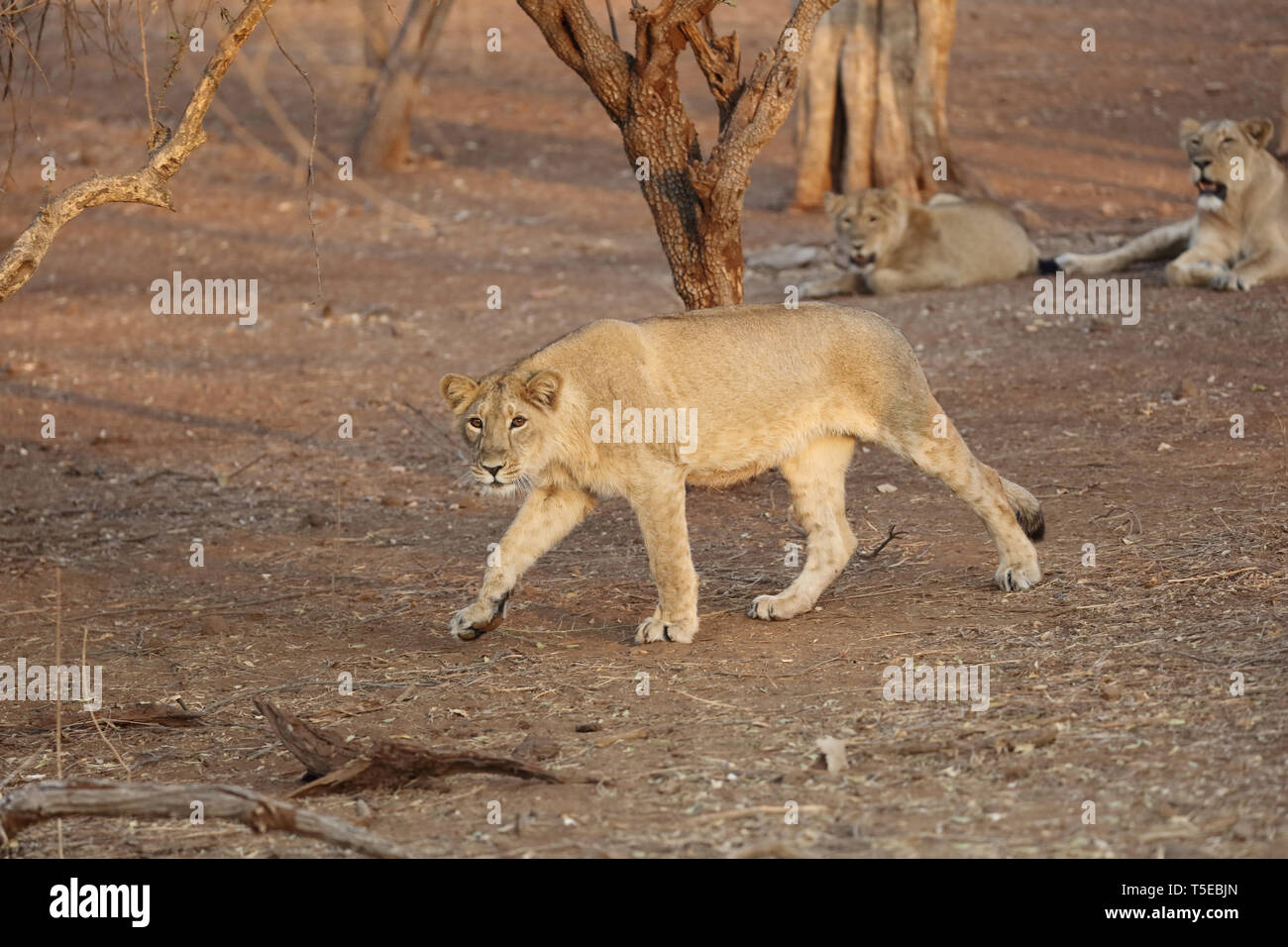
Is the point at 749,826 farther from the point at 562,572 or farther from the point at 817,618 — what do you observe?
the point at 562,572

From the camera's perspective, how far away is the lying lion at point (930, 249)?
13820mm

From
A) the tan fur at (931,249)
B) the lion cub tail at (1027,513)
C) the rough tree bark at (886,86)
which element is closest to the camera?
the lion cub tail at (1027,513)

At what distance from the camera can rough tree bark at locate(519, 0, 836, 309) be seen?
8602 mm

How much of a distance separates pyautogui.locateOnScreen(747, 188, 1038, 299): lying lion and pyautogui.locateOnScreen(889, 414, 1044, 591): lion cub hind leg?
691 centimetres

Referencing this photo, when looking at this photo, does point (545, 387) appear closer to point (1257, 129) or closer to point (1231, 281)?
→ point (1231, 281)

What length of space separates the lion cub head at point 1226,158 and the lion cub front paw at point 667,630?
8.08m

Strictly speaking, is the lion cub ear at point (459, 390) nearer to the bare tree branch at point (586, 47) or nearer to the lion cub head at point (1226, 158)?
the bare tree branch at point (586, 47)

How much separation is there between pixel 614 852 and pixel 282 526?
212 inches

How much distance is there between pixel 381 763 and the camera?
16.9 ft

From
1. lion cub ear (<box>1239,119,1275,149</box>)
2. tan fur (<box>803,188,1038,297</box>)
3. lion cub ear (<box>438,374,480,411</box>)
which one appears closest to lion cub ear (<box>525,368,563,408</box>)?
lion cub ear (<box>438,374,480,411</box>)

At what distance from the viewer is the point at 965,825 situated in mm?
4480

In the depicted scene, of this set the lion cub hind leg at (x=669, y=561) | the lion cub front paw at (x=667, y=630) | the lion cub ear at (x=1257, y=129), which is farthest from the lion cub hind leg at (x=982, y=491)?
the lion cub ear at (x=1257, y=129)

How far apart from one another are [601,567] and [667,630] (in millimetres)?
1561
